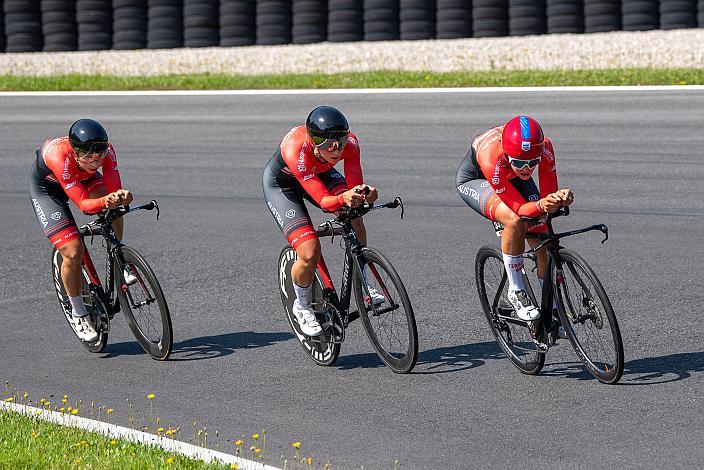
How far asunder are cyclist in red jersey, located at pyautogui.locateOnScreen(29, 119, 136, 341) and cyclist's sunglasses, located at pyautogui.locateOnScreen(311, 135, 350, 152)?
1341 mm

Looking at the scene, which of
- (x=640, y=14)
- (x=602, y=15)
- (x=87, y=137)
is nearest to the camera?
(x=87, y=137)

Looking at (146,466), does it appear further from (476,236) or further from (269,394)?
(476,236)

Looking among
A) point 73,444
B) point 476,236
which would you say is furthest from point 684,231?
point 73,444

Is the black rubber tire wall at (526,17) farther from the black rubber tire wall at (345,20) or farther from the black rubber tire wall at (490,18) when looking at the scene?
the black rubber tire wall at (345,20)

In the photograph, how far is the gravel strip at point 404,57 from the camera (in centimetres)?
1950

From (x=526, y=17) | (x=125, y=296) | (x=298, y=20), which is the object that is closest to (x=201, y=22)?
(x=298, y=20)

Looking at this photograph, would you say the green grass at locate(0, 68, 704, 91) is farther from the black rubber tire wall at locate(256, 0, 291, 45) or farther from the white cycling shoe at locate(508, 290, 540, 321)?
the white cycling shoe at locate(508, 290, 540, 321)

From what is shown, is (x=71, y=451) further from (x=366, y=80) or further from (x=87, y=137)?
(x=366, y=80)

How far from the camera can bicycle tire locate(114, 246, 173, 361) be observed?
8297 mm

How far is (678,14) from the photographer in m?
19.2

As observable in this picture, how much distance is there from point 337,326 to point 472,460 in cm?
201

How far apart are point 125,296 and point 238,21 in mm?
13520

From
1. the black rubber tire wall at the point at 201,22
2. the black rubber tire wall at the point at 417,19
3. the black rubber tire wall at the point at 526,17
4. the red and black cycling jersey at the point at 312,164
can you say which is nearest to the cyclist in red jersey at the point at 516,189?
the red and black cycling jersey at the point at 312,164

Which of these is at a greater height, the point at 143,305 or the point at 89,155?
the point at 89,155
